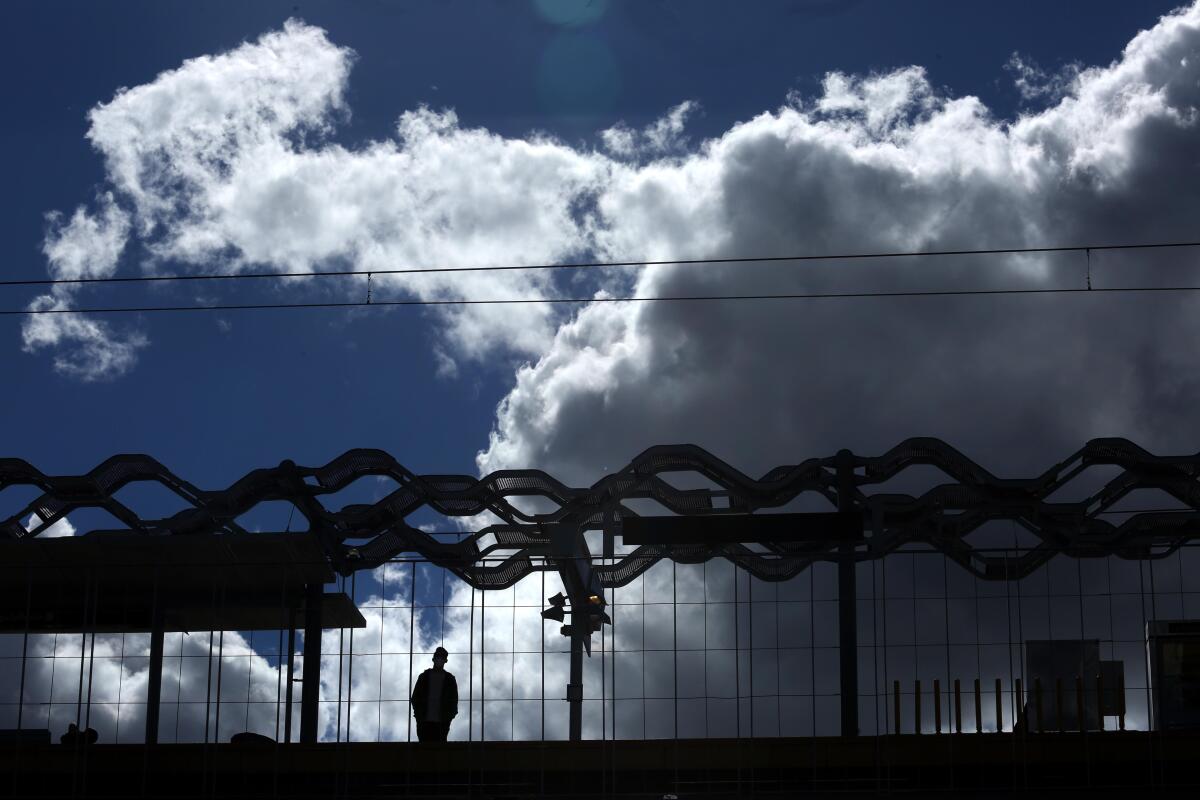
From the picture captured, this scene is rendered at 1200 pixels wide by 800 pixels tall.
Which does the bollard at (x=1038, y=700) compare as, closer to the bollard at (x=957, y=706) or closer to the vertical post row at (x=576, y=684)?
the bollard at (x=957, y=706)

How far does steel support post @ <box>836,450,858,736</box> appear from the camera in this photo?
979 inches

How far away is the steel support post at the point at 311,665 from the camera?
2547cm

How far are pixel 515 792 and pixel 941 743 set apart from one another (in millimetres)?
4950

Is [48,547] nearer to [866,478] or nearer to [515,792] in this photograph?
[515,792]

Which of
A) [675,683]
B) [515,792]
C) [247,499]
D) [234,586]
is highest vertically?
[247,499]

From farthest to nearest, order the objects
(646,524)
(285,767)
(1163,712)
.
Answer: (646,524) → (1163,712) → (285,767)

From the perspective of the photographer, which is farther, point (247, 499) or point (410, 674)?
point (247, 499)

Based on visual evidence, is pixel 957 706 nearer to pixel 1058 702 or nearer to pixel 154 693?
pixel 1058 702

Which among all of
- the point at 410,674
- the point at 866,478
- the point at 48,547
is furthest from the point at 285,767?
the point at 866,478

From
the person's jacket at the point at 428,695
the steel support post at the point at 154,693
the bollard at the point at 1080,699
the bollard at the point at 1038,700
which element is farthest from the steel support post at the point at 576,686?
the bollard at the point at 1080,699

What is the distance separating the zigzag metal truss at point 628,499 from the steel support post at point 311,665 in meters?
1.84

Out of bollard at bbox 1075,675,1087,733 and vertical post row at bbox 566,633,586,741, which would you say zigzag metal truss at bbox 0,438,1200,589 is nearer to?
vertical post row at bbox 566,633,586,741

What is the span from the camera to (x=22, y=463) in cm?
2778

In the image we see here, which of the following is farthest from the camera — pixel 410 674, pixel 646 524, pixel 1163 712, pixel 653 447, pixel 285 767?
pixel 653 447
